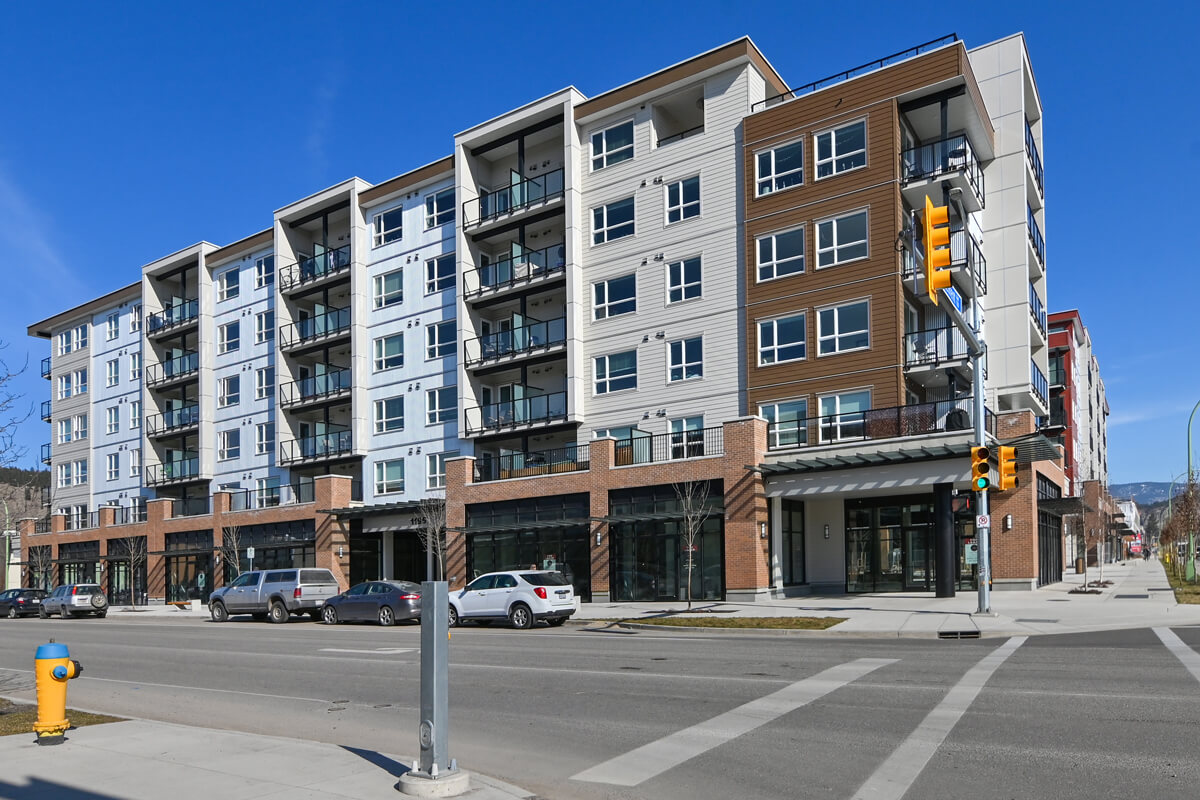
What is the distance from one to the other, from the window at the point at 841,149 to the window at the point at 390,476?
22928 millimetres

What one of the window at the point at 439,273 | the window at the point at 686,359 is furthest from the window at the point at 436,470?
the window at the point at 686,359

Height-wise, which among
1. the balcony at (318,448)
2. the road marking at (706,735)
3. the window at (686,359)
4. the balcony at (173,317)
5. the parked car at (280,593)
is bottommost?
the parked car at (280,593)

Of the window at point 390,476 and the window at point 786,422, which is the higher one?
the window at point 786,422

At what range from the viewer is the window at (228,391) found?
55.2m

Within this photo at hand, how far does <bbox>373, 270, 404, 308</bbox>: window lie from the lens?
Answer: 47281 mm

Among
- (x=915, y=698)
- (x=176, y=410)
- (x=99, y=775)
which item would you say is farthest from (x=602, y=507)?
(x=176, y=410)

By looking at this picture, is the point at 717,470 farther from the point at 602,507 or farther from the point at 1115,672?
the point at 1115,672

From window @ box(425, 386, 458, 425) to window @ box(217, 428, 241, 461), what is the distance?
14.9 m

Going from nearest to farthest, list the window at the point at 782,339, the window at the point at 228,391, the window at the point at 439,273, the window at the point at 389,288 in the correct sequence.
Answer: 1. the window at the point at 782,339
2. the window at the point at 439,273
3. the window at the point at 389,288
4. the window at the point at 228,391

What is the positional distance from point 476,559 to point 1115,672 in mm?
29459

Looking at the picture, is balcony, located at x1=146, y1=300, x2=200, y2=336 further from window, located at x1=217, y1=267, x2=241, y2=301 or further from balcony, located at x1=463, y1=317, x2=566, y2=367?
balcony, located at x1=463, y1=317, x2=566, y2=367

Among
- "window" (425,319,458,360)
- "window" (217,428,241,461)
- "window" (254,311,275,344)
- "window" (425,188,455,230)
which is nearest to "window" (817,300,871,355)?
"window" (425,319,458,360)

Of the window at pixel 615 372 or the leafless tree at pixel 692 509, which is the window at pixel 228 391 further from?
the leafless tree at pixel 692 509

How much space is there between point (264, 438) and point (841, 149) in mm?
33442
